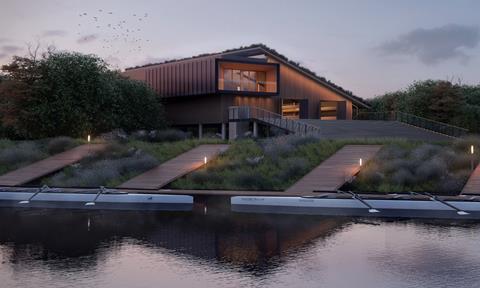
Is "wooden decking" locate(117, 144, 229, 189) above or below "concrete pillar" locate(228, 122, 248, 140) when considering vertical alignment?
below

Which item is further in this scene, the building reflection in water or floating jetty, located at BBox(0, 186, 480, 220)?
floating jetty, located at BBox(0, 186, 480, 220)

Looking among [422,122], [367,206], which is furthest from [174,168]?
[422,122]

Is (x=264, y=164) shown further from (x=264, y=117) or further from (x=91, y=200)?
(x=264, y=117)

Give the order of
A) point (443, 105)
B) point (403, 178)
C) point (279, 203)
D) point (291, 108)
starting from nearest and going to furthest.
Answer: point (279, 203) → point (403, 178) → point (443, 105) → point (291, 108)

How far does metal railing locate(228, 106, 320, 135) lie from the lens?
131 feet

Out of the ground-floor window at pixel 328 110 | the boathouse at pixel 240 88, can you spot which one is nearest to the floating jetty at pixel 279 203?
the boathouse at pixel 240 88

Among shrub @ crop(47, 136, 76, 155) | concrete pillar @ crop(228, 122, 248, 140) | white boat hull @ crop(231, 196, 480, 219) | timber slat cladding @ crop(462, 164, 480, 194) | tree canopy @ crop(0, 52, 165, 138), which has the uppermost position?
tree canopy @ crop(0, 52, 165, 138)

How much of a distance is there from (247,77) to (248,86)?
0.74 m

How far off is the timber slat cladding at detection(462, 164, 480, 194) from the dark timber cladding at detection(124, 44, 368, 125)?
24208mm

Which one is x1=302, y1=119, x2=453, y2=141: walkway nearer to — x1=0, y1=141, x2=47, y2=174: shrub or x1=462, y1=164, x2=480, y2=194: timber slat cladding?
x1=462, y1=164, x2=480, y2=194: timber slat cladding

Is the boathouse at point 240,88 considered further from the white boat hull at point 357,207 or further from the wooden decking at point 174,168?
the white boat hull at point 357,207

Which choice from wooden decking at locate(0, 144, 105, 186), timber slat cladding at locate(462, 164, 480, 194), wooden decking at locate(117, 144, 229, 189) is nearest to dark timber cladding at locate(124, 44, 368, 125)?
wooden decking at locate(0, 144, 105, 186)

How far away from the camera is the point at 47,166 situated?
27.5 metres

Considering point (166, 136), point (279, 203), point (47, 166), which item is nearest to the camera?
point (279, 203)
